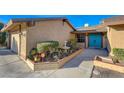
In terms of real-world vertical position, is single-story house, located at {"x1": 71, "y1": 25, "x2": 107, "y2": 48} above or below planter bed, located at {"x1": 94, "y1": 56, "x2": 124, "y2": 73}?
above

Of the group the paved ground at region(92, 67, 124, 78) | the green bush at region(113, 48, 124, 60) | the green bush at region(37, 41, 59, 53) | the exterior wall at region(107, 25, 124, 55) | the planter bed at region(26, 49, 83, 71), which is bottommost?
the paved ground at region(92, 67, 124, 78)

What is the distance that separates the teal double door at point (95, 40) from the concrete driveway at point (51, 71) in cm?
27

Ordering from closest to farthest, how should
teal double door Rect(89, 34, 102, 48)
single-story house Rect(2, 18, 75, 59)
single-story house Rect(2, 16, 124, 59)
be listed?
single-story house Rect(2, 16, 124, 59) < teal double door Rect(89, 34, 102, 48) < single-story house Rect(2, 18, 75, 59)

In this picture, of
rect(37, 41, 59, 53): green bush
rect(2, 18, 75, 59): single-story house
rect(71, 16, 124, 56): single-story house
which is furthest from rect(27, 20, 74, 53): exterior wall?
rect(71, 16, 124, 56): single-story house

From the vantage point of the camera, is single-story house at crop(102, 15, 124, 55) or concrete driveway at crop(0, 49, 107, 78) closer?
concrete driveway at crop(0, 49, 107, 78)

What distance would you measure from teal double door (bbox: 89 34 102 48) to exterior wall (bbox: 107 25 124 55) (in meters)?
0.50

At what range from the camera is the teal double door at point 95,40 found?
8079 millimetres

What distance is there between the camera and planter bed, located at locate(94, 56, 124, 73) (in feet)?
23.0

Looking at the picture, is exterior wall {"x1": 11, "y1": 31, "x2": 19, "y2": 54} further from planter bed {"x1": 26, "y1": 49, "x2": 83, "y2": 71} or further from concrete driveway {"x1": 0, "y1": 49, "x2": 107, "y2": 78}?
planter bed {"x1": 26, "y1": 49, "x2": 83, "y2": 71}

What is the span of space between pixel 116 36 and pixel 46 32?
365cm
